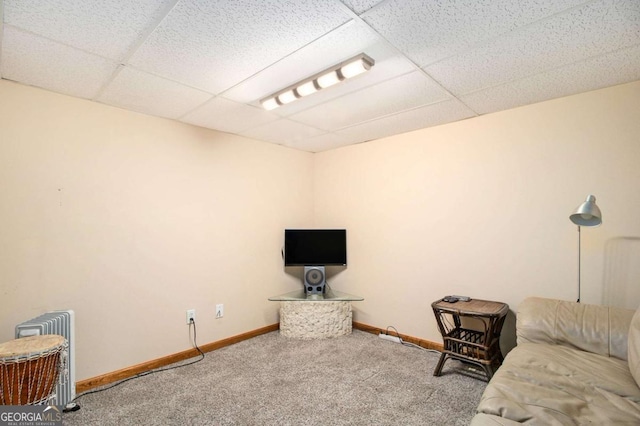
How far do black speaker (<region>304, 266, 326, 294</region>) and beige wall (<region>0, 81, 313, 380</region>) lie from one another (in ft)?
1.41

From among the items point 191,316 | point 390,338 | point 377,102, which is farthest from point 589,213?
point 191,316

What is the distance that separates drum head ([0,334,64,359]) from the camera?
5.15 feet

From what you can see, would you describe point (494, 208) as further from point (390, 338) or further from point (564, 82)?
point (390, 338)

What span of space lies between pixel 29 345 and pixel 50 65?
65.0 inches

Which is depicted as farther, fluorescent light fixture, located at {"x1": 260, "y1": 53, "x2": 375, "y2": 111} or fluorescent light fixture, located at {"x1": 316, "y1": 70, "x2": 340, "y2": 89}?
fluorescent light fixture, located at {"x1": 316, "y1": 70, "x2": 340, "y2": 89}

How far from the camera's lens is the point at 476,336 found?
8.11 feet

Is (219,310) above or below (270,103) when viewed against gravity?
below

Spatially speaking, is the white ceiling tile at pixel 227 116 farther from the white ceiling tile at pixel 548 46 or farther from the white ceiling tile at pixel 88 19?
the white ceiling tile at pixel 548 46

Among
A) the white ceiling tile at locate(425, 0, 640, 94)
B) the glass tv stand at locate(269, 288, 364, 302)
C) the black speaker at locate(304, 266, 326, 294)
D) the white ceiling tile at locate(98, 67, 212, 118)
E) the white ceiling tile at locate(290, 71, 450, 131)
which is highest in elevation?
the white ceiling tile at locate(425, 0, 640, 94)

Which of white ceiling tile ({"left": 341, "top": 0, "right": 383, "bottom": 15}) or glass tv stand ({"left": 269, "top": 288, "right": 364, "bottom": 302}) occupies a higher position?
white ceiling tile ({"left": 341, "top": 0, "right": 383, "bottom": 15})

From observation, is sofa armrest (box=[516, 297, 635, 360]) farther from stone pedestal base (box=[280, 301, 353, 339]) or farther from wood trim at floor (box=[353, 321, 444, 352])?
stone pedestal base (box=[280, 301, 353, 339])

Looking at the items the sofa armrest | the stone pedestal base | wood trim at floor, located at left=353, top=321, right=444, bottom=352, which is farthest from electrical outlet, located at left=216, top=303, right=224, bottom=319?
the sofa armrest

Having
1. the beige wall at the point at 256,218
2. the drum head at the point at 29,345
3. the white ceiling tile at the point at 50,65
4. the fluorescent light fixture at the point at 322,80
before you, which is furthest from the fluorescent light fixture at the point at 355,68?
the drum head at the point at 29,345

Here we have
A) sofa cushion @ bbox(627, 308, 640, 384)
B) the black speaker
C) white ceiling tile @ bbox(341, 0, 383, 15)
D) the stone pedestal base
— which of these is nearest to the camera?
white ceiling tile @ bbox(341, 0, 383, 15)
